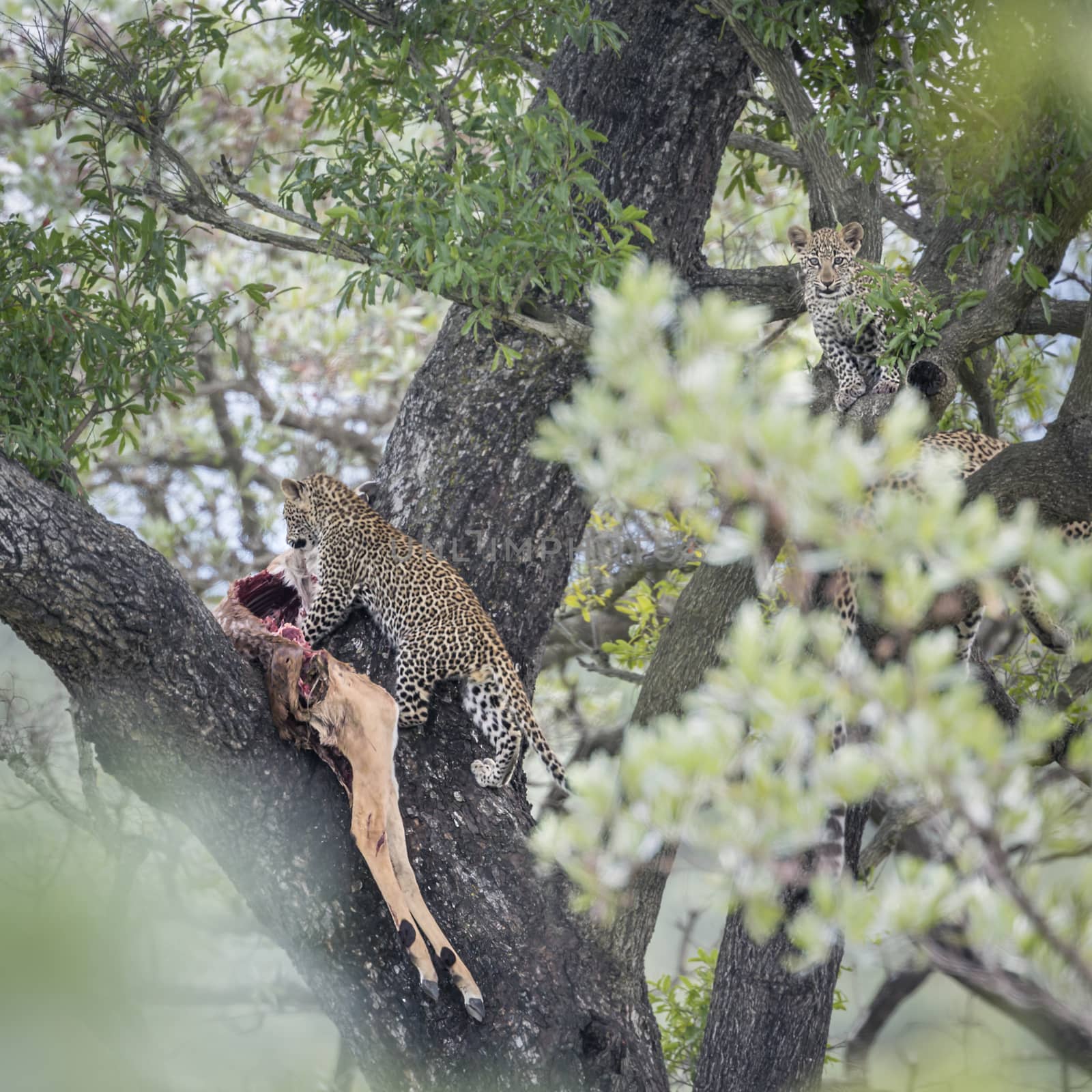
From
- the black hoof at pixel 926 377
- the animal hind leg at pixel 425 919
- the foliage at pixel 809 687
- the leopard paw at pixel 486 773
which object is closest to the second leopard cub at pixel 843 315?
the black hoof at pixel 926 377

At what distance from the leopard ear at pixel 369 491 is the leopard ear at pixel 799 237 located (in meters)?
1.92

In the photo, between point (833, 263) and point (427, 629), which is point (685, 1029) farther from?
point (833, 263)

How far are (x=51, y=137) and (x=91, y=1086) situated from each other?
8.38 metres

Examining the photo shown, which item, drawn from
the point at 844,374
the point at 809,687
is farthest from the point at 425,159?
the point at 809,687

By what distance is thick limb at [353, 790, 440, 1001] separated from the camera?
350cm

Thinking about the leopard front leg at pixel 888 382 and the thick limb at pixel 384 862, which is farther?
the leopard front leg at pixel 888 382

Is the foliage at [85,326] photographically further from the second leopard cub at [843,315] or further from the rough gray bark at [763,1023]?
the rough gray bark at [763,1023]

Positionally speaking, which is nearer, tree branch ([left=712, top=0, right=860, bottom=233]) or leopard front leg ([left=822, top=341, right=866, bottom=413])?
tree branch ([left=712, top=0, right=860, bottom=233])

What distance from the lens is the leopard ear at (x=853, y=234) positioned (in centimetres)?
492

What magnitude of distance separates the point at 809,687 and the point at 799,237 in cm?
414

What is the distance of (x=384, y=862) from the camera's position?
3.55 m

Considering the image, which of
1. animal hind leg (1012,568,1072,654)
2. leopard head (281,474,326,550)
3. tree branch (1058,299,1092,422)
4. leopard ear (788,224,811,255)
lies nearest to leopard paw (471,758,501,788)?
leopard head (281,474,326,550)

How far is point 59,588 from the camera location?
321 cm

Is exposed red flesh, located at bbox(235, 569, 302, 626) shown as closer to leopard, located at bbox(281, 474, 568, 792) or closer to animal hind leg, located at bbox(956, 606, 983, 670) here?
leopard, located at bbox(281, 474, 568, 792)
